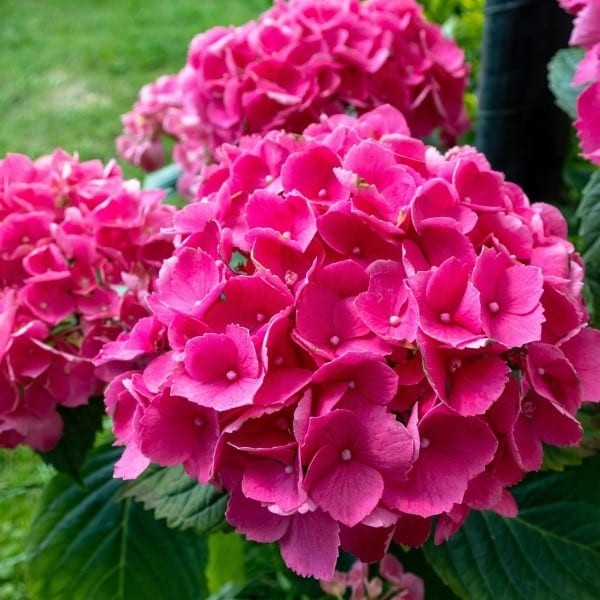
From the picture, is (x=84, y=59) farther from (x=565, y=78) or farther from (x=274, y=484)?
(x=274, y=484)

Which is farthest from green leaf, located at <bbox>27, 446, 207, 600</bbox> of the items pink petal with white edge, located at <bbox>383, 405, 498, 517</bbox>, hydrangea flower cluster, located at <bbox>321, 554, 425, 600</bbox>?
pink petal with white edge, located at <bbox>383, 405, 498, 517</bbox>

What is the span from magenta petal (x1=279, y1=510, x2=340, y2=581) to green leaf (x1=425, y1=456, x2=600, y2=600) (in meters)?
0.33

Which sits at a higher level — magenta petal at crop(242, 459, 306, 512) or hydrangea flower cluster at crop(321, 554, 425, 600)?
magenta petal at crop(242, 459, 306, 512)

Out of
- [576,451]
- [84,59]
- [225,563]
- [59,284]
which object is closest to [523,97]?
[576,451]

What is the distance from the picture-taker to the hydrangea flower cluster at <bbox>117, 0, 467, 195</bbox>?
47.9 inches

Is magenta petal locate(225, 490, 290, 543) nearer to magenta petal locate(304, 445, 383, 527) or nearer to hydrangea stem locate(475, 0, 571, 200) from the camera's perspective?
magenta petal locate(304, 445, 383, 527)

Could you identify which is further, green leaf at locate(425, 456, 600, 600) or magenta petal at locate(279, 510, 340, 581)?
green leaf at locate(425, 456, 600, 600)

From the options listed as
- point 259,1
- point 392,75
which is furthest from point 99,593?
point 259,1

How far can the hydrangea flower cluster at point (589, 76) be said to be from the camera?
0.88 meters

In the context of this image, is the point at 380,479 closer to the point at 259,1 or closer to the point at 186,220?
the point at 186,220

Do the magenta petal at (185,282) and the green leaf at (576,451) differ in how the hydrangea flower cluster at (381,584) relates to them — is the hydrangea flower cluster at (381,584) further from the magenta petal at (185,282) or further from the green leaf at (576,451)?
the magenta petal at (185,282)

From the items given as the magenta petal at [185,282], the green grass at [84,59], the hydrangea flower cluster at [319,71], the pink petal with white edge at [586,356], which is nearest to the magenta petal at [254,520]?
the magenta petal at [185,282]

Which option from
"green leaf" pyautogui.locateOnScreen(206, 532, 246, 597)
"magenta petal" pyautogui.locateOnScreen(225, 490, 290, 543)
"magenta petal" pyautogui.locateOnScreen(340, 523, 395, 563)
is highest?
"magenta petal" pyautogui.locateOnScreen(225, 490, 290, 543)

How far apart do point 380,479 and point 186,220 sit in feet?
1.02
